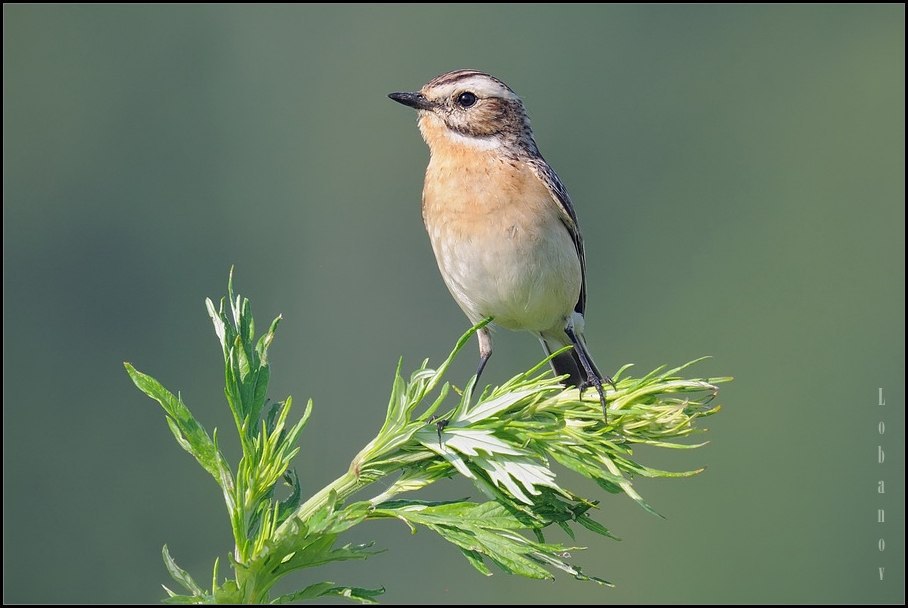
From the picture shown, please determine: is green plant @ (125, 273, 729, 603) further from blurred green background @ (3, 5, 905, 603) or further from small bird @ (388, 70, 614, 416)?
blurred green background @ (3, 5, 905, 603)

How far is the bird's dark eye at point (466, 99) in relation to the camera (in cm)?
661

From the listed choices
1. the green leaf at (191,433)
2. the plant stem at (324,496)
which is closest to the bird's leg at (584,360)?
the plant stem at (324,496)

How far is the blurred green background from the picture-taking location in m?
30.0

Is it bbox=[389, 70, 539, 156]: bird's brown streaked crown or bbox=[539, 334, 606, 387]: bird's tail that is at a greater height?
bbox=[389, 70, 539, 156]: bird's brown streaked crown

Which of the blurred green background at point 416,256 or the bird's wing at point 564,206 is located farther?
the blurred green background at point 416,256

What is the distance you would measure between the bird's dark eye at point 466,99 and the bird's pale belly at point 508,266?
28.5 inches

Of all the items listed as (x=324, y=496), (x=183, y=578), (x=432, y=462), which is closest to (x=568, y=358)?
(x=432, y=462)

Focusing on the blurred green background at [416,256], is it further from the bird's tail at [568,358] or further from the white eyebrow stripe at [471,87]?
the white eyebrow stripe at [471,87]

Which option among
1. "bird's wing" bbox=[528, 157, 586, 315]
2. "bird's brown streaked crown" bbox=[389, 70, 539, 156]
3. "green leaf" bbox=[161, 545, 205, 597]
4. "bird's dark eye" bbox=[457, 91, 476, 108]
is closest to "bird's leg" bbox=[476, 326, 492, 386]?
"bird's wing" bbox=[528, 157, 586, 315]

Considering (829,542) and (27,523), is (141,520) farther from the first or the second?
(829,542)

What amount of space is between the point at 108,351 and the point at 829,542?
2204 cm

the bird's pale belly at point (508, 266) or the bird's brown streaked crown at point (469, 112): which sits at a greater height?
the bird's brown streaked crown at point (469, 112)

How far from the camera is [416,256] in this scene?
4009cm

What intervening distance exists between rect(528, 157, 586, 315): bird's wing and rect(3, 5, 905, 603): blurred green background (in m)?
16.1
